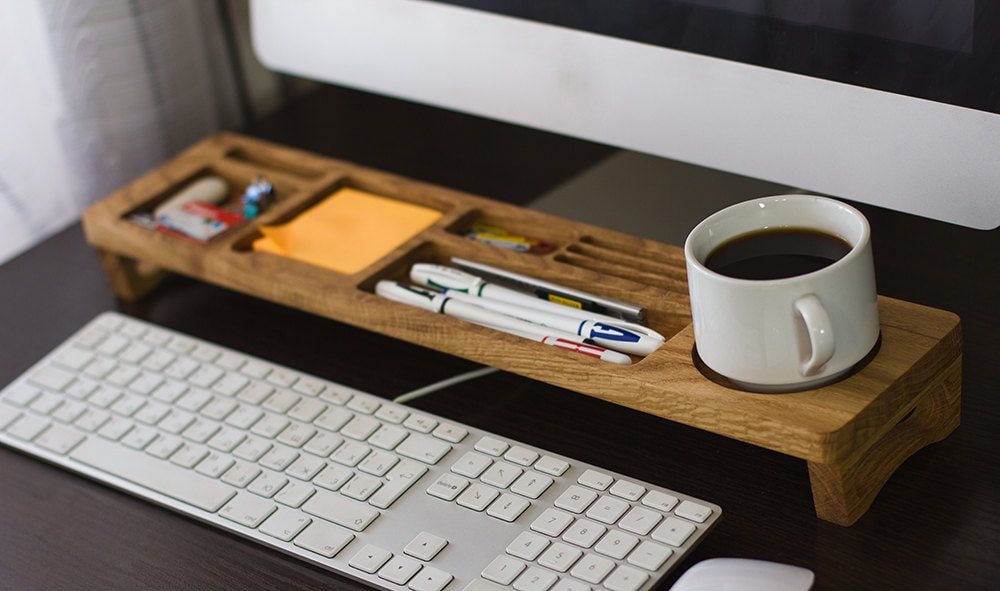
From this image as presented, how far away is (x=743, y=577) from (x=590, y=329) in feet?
0.60

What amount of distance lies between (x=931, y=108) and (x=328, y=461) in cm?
39

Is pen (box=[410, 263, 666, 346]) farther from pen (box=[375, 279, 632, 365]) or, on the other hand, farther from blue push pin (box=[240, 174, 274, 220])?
blue push pin (box=[240, 174, 274, 220])

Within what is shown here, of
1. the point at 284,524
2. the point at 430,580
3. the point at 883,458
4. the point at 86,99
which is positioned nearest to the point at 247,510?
the point at 284,524

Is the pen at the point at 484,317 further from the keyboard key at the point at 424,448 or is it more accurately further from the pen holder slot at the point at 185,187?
the pen holder slot at the point at 185,187

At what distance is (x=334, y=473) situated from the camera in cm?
65

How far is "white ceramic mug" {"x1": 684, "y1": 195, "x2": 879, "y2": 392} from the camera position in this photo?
536mm

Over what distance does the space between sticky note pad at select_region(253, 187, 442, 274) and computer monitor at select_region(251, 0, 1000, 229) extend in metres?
0.09

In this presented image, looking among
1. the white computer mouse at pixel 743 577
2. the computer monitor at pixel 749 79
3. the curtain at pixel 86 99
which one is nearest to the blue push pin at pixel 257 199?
the computer monitor at pixel 749 79

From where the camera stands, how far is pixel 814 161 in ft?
2.20

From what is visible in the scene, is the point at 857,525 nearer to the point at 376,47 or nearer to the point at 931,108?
the point at 931,108

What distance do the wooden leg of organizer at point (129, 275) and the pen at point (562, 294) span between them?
27cm

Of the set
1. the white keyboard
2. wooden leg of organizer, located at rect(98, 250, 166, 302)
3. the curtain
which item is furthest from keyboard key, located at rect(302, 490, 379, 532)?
the curtain

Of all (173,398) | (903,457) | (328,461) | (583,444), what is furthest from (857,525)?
(173,398)

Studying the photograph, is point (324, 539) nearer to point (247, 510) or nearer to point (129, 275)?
point (247, 510)
